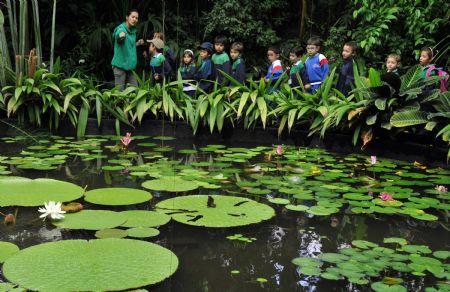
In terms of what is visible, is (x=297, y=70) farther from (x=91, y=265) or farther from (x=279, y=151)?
(x=91, y=265)

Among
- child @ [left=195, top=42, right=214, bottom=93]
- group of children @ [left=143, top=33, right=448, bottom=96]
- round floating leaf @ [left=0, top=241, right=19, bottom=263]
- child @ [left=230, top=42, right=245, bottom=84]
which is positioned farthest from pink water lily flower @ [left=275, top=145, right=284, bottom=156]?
round floating leaf @ [left=0, top=241, right=19, bottom=263]

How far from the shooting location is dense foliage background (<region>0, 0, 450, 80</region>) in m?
7.47

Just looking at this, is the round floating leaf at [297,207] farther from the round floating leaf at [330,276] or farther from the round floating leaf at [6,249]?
the round floating leaf at [6,249]

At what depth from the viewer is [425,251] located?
268 cm

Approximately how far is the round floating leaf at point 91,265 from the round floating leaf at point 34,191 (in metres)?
0.80

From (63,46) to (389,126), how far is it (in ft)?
22.3

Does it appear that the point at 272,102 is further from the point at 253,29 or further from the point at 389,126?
the point at 253,29

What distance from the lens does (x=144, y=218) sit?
301 centimetres

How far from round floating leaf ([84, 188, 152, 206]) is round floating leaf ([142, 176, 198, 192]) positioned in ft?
0.53

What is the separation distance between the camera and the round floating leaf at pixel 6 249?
7.83 feet

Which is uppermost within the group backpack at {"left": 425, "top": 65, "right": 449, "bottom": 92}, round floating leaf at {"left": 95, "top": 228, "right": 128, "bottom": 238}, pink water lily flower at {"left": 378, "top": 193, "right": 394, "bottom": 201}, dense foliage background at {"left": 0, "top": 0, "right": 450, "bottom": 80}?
dense foliage background at {"left": 0, "top": 0, "right": 450, "bottom": 80}

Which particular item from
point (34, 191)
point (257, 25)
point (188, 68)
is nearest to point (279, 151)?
point (34, 191)

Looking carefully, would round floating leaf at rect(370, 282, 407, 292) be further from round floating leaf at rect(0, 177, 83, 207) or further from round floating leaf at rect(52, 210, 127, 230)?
round floating leaf at rect(0, 177, 83, 207)

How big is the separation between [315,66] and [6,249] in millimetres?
4754
